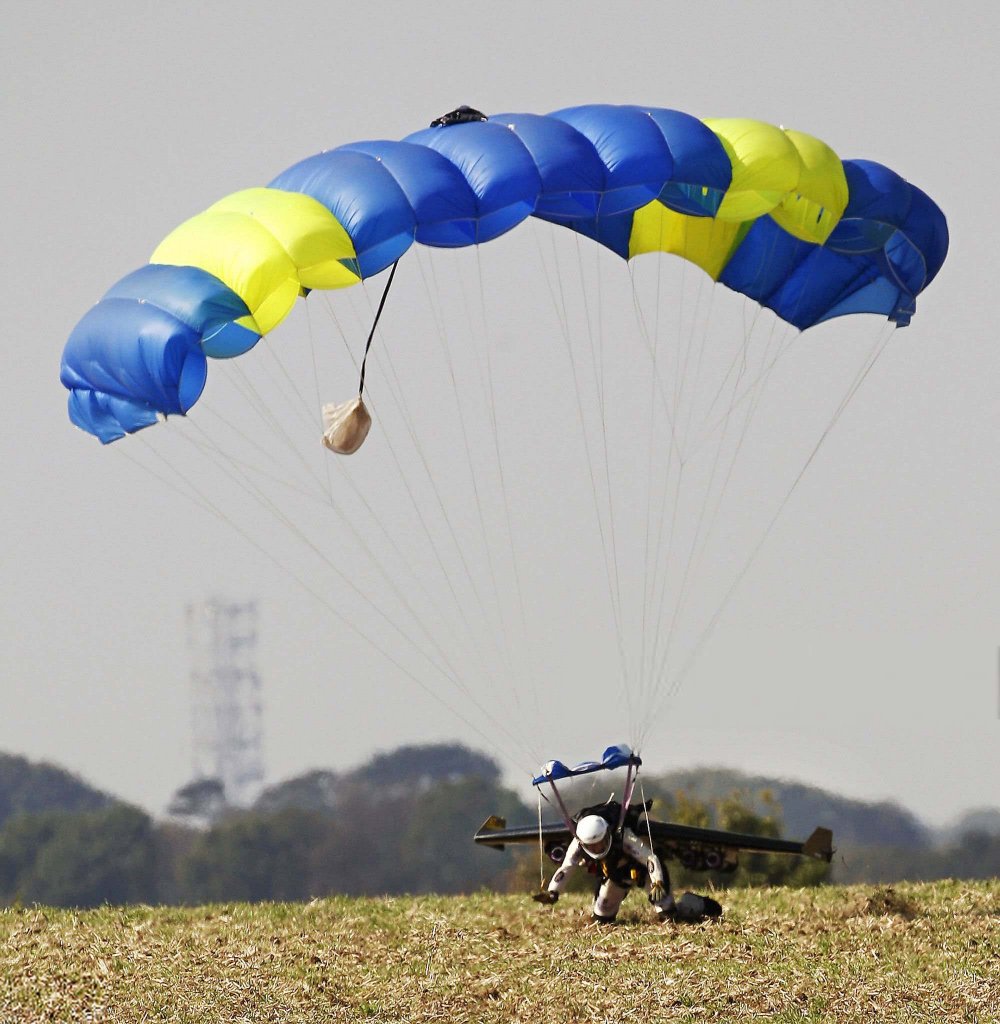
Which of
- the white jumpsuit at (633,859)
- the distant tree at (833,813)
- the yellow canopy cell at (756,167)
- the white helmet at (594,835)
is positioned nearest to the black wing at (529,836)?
the white jumpsuit at (633,859)

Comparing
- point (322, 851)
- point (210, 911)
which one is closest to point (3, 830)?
point (322, 851)

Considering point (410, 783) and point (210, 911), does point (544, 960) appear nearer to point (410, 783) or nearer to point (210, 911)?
point (210, 911)

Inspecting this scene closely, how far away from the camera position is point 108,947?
52.9 feet

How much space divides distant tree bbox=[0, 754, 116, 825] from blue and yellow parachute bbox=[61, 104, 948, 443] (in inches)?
1344

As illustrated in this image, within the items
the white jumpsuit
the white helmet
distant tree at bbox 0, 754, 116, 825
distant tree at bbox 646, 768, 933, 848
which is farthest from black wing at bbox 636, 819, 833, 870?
distant tree at bbox 0, 754, 116, 825

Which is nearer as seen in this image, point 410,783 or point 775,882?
point 775,882

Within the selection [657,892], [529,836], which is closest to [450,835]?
[529,836]

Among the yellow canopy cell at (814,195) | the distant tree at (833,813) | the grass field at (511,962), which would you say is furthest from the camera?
the distant tree at (833,813)

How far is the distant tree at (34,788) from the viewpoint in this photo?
4778 centimetres

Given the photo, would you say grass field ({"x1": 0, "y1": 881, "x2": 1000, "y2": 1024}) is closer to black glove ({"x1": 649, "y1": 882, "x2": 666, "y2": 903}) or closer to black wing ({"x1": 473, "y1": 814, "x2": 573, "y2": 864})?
black glove ({"x1": 649, "y1": 882, "x2": 666, "y2": 903})

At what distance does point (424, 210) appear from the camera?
14289 millimetres

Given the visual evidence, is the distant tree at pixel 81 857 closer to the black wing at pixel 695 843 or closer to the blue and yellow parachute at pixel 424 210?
the black wing at pixel 695 843

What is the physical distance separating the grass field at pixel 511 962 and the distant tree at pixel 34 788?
31040 mm

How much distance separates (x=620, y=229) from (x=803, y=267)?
1.70 meters
